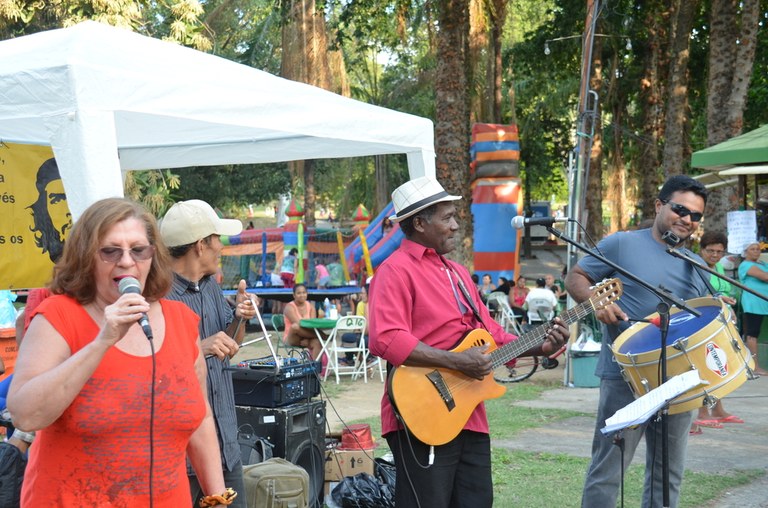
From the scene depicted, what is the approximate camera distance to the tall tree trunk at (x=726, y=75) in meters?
14.9

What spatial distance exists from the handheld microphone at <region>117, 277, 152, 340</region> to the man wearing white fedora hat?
1614 millimetres

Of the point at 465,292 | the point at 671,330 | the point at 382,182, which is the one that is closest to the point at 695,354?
the point at 671,330

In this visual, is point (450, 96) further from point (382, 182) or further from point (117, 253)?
point (382, 182)

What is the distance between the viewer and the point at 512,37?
44.2 meters

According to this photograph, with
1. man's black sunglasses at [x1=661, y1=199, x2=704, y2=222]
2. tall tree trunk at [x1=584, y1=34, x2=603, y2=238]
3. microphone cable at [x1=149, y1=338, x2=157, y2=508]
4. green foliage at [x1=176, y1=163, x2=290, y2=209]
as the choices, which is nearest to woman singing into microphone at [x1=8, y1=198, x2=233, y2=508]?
microphone cable at [x1=149, y1=338, x2=157, y2=508]

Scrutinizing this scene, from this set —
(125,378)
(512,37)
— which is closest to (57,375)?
(125,378)

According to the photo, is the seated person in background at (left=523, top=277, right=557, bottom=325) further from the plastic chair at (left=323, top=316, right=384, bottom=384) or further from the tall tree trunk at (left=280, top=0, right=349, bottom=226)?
the tall tree trunk at (left=280, top=0, right=349, bottom=226)

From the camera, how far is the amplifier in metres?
6.12

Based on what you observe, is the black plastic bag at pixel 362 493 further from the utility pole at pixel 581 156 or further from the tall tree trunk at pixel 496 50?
the tall tree trunk at pixel 496 50

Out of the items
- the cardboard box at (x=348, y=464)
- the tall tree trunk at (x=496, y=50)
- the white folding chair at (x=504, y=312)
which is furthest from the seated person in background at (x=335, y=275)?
the cardboard box at (x=348, y=464)

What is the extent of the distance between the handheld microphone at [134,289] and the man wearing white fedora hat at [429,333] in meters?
1.61

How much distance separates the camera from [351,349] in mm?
13344

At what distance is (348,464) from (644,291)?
295cm

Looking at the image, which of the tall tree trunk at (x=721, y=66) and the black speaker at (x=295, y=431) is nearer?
the black speaker at (x=295, y=431)
